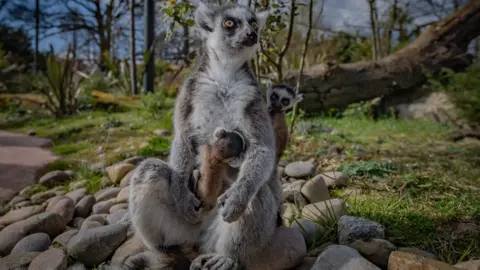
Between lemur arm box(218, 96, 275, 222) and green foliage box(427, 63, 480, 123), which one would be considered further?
green foliage box(427, 63, 480, 123)

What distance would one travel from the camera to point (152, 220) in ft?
7.73

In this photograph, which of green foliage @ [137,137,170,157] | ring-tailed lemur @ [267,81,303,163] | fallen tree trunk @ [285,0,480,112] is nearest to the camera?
ring-tailed lemur @ [267,81,303,163]

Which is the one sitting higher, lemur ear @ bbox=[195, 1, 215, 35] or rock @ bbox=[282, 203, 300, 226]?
lemur ear @ bbox=[195, 1, 215, 35]

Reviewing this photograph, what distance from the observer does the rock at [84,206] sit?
12.4 ft

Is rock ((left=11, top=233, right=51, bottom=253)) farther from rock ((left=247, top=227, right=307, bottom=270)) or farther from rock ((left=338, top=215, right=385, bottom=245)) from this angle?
rock ((left=338, top=215, right=385, bottom=245))

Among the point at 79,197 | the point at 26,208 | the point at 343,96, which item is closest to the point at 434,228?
the point at 79,197

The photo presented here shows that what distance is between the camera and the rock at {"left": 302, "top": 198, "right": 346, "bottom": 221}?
9.80 feet

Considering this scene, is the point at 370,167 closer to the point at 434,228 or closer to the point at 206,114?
the point at 434,228

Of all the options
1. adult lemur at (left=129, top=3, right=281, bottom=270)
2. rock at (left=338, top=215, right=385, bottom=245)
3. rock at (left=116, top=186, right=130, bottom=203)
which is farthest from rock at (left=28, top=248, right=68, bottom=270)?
rock at (left=338, top=215, right=385, bottom=245)

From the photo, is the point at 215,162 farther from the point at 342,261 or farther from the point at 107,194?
the point at 107,194

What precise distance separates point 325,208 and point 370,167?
1.29 metres

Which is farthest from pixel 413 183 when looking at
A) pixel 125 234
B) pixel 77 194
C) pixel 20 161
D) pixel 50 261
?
pixel 20 161

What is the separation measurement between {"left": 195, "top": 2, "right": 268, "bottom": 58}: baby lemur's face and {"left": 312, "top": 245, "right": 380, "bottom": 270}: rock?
1.46m

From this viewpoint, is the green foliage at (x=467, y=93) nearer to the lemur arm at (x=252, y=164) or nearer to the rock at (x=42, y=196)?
the lemur arm at (x=252, y=164)
